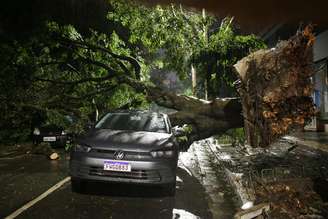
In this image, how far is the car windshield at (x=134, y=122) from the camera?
7.54 metres

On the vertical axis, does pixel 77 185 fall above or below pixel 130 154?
below

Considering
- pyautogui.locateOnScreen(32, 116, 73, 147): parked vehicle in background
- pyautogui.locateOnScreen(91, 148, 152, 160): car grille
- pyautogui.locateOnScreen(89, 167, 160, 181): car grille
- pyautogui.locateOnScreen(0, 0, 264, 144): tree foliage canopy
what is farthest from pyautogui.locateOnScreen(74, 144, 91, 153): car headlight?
pyautogui.locateOnScreen(32, 116, 73, 147): parked vehicle in background

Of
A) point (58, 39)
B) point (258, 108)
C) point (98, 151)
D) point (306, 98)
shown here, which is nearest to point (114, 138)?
point (98, 151)

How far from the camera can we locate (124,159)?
621cm

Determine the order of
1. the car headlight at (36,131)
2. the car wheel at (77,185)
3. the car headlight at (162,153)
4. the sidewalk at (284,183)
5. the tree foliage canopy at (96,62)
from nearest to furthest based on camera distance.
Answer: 1. the sidewalk at (284,183)
2. the car headlight at (162,153)
3. the car wheel at (77,185)
4. the tree foliage canopy at (96,62)
5. the car headlight at (36,131)

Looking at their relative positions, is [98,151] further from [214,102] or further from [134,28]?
[134,28]

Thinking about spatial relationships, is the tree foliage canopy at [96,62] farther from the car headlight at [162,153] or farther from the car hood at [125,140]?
the car headlight at [162,153]

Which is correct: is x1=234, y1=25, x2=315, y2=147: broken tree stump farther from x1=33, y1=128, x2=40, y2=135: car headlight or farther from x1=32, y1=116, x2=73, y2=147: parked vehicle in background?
x1=33, y1=128, x2=40, y2=135: car headlight

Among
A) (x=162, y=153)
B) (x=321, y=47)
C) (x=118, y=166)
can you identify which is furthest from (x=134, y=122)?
(x=321, y=47)

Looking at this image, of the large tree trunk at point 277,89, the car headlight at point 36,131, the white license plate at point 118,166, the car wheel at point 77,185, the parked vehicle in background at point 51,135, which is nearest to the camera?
the white license plate at point 118,166

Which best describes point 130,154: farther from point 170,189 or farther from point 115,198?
point 170,189

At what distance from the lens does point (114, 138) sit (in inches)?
259

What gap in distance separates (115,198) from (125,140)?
1089 mm

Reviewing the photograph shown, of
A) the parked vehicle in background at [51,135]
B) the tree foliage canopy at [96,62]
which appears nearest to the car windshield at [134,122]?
the tree foliage canopy at [96,62]
